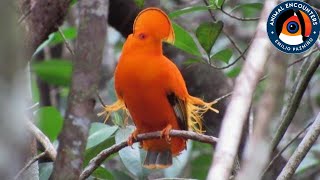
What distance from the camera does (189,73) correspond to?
3.14 metres

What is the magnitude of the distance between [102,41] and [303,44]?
3.00 ft

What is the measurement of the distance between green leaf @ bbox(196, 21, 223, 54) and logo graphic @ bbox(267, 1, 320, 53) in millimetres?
423

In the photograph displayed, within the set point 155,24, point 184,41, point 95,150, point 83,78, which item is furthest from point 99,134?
point 83,78

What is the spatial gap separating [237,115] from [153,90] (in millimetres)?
1240

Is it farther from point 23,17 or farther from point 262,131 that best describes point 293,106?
point 262,131

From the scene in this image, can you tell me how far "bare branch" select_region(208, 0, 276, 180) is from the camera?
41.9 inches

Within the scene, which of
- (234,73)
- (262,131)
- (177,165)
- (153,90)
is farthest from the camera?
(234,73)

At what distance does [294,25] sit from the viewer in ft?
6.84

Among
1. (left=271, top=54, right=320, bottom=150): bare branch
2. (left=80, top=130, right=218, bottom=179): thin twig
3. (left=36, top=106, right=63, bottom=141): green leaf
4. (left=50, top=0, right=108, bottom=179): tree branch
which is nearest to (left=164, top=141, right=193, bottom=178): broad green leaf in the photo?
(left=36, top=106, right=63, bottom=141): green leaf

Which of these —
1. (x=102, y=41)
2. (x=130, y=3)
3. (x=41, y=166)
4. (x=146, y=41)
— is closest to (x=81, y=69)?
(x=102, y=41)

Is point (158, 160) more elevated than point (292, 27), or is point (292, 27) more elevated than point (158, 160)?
point (292, 27)

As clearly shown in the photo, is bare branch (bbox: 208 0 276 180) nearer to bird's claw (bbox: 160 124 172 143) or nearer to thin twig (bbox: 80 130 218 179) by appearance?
thin twig (bbox: 80 130 218 179)

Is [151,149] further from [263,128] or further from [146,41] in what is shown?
[263,128]

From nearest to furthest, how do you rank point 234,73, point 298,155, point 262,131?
point 262,131 → point 298,155 → point 234,73
